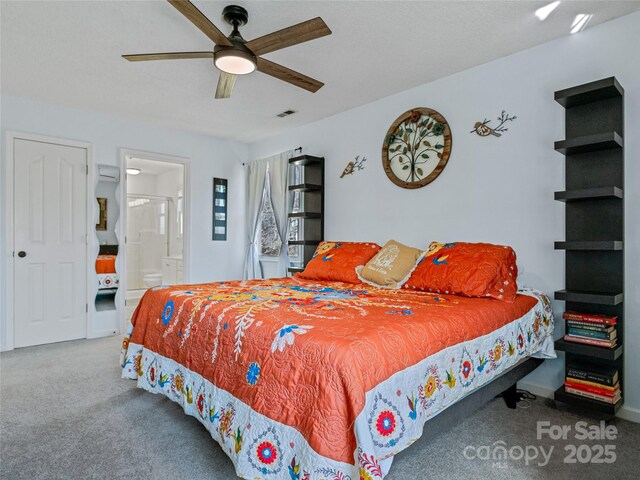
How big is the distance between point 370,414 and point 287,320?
0.54m

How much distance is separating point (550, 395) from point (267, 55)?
10.1 feet

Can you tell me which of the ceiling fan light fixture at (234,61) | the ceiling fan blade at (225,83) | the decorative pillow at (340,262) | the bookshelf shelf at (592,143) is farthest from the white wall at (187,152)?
the bookshelf shelf at (592,143)

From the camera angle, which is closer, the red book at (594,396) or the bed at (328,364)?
the bed at (328,364)

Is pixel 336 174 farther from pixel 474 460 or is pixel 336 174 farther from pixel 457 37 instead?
pixel 474 460

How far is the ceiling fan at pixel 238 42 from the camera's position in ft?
6.07

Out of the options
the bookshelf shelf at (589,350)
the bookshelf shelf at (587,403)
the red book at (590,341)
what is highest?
the red book at (590,341)

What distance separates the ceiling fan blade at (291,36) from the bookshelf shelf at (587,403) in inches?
97.5

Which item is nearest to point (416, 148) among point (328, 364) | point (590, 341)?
point (590, 341)

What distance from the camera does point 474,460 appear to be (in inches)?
70.6

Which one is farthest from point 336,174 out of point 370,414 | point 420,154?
point 370,414

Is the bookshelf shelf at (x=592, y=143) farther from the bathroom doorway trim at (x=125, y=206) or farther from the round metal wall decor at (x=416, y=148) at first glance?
the bathroom doorway trim at (x=125, y=206)

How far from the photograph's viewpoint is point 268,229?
4.90 m

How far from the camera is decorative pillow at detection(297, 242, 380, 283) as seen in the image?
312 centimetres

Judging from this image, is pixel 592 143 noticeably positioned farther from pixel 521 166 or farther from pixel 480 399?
pixel 480 399
